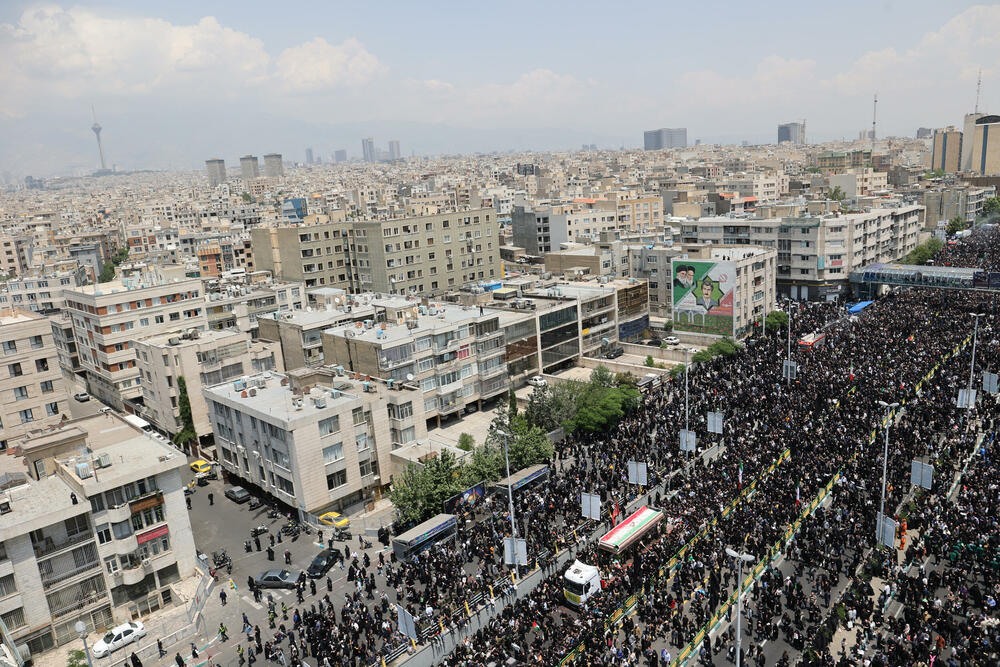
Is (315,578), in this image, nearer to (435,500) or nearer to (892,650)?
(435,500)

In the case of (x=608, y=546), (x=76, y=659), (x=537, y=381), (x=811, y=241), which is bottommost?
(x=76, y=659)

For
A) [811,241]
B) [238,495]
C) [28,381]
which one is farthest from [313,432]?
[811,241]

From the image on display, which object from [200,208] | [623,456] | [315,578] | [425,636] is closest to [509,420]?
[623,456]

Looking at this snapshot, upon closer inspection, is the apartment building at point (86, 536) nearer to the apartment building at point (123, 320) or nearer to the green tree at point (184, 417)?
the green tree at point (184, 417)

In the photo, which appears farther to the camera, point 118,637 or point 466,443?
point 466,443

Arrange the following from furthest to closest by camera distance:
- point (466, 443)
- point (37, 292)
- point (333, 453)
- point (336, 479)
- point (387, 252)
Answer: point (37, 292) < point (387, 252) < point (466, 443) < point (336, 479) < point (333, 453)

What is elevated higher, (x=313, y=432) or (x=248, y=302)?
(x=248, y=302)

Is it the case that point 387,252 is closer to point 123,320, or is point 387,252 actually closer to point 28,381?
point 123,320
